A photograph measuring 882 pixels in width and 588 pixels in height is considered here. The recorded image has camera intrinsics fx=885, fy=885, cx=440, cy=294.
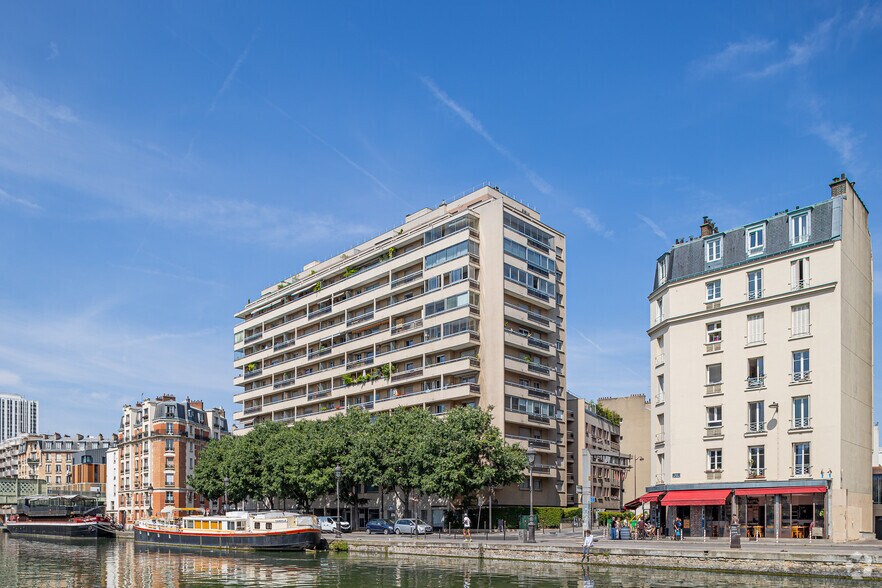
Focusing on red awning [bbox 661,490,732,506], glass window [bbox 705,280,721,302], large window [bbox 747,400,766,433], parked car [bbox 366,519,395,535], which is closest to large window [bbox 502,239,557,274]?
glass window [bbox 705,280,721,302]

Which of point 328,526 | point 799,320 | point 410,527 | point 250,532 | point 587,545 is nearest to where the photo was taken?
point 587,545

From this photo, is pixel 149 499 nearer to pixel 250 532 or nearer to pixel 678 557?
pixel 250 532

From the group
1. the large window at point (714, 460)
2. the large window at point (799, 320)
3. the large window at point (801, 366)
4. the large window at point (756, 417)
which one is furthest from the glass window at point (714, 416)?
the large window at point (799, 320)

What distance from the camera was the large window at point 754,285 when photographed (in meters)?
62.1

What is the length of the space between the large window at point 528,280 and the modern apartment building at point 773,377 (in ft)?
83.3

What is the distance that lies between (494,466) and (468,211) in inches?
1121

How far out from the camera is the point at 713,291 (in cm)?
6500

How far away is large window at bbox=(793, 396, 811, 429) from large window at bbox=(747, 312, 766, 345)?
15.9 feet

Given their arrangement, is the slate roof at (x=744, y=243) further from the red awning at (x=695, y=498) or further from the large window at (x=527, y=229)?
the large window at (x=527, y=229)

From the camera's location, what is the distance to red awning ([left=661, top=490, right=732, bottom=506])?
60184mm

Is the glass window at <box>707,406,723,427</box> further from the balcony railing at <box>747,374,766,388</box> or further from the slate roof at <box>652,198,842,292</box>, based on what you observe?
the slate roof at <box>652,198,842,292</box>

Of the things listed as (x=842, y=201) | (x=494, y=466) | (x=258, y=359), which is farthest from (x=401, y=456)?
(x=258, y=359)

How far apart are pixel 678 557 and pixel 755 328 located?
A: 2079cm

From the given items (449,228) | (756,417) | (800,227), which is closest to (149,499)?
(449,228)
